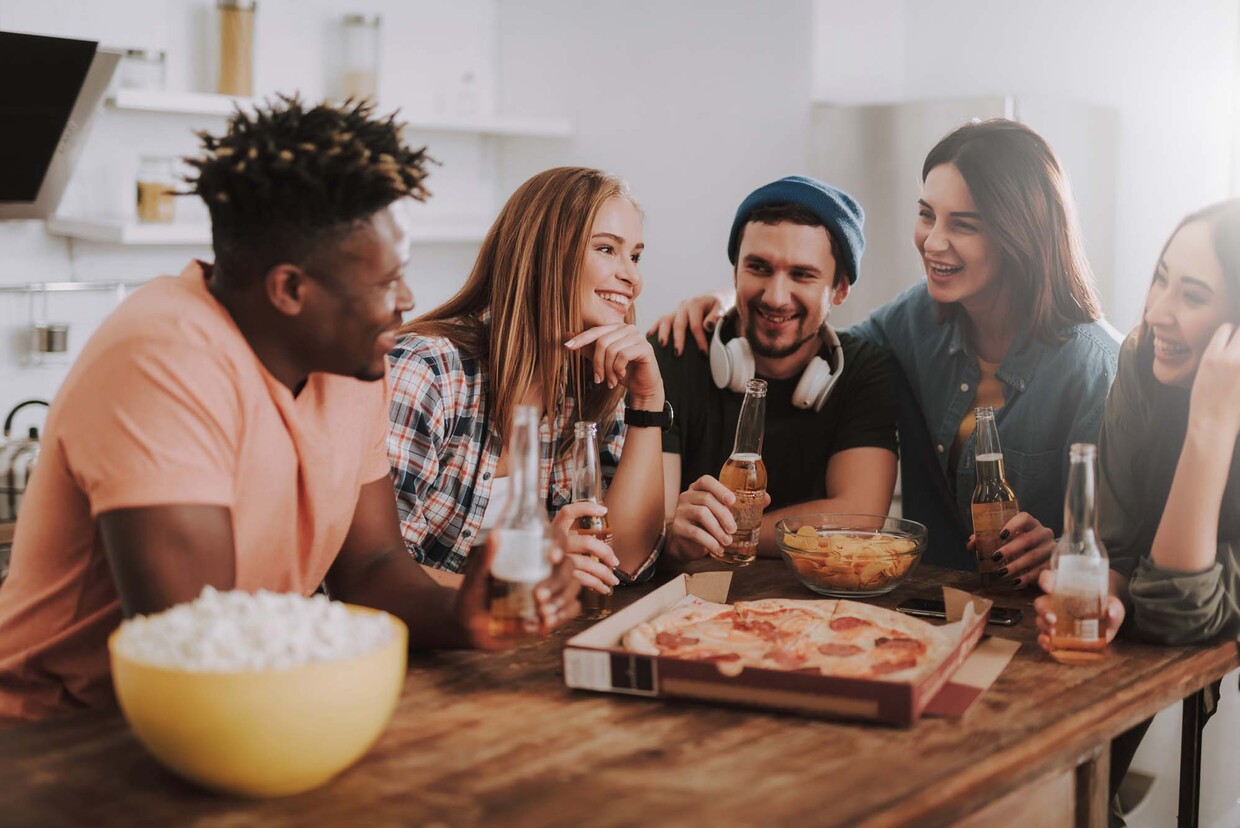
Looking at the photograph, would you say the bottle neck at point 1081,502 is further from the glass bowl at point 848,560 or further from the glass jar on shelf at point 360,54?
the glass jar on shelf at point 360,54

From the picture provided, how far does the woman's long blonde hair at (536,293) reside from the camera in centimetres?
221

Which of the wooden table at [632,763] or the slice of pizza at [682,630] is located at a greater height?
the slice of pizza at [682,630]

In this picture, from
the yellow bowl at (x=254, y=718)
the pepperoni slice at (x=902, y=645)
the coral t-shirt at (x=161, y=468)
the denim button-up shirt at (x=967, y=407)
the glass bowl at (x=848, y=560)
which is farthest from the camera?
the denim button-up shirt at (x=967, y=407)

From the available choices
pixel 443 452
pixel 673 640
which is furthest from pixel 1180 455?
pixel 443 452

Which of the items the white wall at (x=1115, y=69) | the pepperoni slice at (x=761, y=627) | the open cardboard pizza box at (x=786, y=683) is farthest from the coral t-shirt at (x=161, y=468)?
the white wall at (x=1115, y=69)

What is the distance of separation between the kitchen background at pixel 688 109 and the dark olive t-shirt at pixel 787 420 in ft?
3.97

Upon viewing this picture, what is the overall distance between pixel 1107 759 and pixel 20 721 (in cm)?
128

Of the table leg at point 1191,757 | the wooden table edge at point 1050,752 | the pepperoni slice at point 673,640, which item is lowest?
the table leg at point 1191,757

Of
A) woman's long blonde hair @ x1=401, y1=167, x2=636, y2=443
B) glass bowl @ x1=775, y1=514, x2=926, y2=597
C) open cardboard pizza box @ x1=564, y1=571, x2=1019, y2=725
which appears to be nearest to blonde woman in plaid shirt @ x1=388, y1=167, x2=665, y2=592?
Result: woman's long blonde hair @ x1=401, y1=167, x2=636, y2=443

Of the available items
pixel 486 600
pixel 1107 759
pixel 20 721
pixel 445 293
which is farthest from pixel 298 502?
pixel 445 293

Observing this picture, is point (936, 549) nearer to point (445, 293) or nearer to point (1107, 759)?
point (1107, 759)

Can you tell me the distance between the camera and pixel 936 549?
2611 millimetres

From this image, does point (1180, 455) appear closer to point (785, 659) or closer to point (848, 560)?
point (848, 560)

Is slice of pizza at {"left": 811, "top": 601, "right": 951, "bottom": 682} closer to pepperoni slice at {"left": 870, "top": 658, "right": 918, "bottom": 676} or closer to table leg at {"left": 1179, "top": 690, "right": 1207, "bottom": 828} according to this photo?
pepperoni slice at {"left": 870, "top": 658, "right": 918, "bottom": 676}
